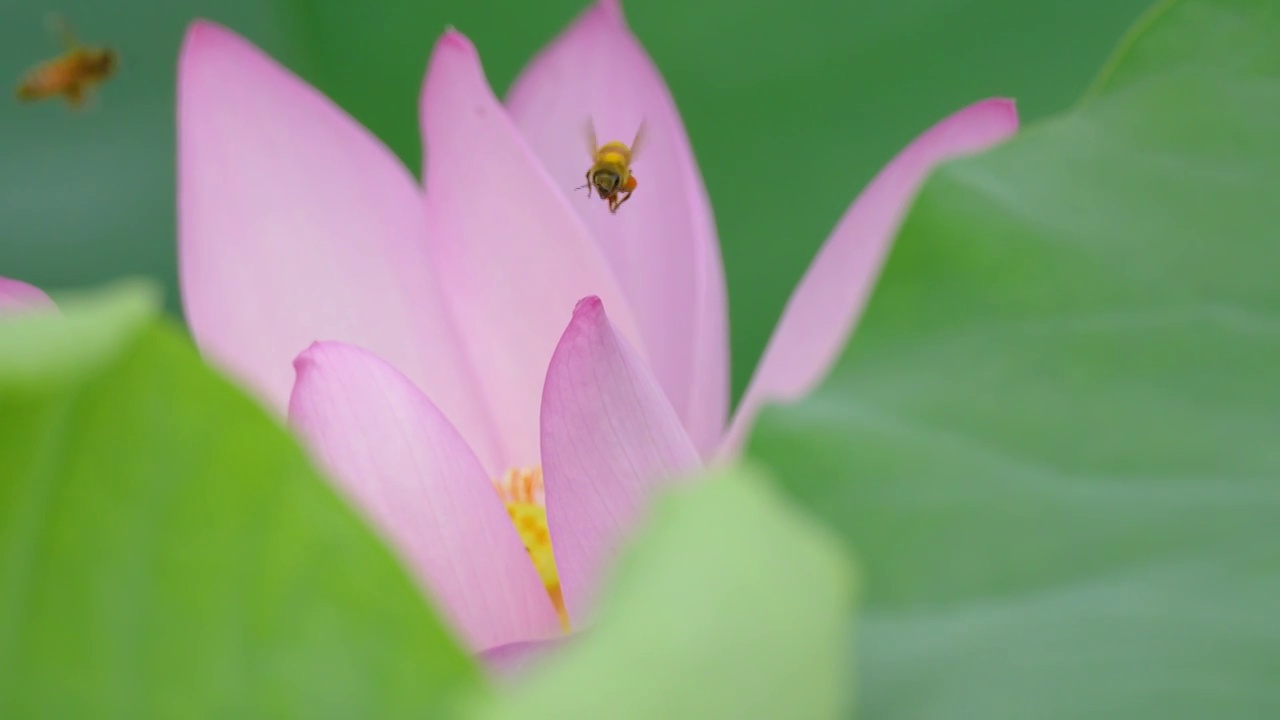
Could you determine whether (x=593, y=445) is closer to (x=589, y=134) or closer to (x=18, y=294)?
(x=18, y=294)

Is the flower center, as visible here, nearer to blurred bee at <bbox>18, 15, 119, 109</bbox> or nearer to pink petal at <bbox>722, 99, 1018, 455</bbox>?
pink petal at <bbox>722, 99, 1018, 455</bbox>

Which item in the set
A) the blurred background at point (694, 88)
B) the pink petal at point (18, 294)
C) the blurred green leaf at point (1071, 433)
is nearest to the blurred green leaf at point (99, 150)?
the blurred background at point (694, 88)

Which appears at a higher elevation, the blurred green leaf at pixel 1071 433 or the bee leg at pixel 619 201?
the bee leg at pixel 619 201

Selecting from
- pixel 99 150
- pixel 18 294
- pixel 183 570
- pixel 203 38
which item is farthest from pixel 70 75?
pixel 183 570

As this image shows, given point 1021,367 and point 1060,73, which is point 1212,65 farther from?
point 1060,73

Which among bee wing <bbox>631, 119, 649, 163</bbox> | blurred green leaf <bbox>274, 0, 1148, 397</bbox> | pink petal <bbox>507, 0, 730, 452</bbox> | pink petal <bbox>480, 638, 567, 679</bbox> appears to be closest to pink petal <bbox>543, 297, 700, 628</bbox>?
pink petal <bbox>480, 638, 567, 679</bbox>

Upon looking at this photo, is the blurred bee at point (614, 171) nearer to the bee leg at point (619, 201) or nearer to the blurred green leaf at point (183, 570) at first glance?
the bee leg at point (619, 201)

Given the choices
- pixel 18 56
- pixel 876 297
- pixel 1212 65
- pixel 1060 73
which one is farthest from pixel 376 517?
pixel 18 56
